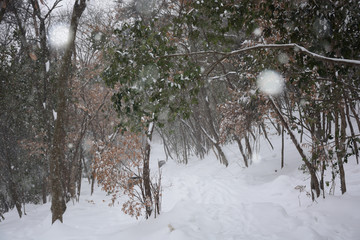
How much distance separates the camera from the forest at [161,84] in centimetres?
360

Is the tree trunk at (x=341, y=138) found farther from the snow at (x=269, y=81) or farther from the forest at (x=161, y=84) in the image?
the snow at (x=269, y=81)

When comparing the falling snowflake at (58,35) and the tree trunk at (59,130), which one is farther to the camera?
the falling snowflake at (58,35)

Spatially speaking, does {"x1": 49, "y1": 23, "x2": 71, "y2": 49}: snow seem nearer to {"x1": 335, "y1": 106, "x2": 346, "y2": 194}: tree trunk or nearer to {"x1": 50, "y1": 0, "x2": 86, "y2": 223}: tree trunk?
{"x1": 50, "y1": 0, "x2": 86, "y2": 223}: tree trunk

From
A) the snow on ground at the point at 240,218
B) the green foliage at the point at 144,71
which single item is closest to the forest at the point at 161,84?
the green foliage at the point at 144,71

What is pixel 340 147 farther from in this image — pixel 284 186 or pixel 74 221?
pixel 74 221

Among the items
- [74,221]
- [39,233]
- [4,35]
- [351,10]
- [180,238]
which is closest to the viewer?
[351,10]

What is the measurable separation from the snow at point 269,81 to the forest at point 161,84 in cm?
6

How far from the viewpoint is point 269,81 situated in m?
6.08

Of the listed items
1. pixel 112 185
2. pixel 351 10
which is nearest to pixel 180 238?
pixel 112 185

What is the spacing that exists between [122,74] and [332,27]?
3.32 meters

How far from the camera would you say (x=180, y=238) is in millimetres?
4824

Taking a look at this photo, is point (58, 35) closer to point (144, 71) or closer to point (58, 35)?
point (58, 35)

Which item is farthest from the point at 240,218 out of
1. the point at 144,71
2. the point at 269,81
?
the point at 144,71

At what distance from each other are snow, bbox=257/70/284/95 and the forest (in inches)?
2.3
